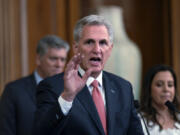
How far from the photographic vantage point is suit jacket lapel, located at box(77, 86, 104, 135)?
2395 mm

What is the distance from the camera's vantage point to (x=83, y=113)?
241 centimetres

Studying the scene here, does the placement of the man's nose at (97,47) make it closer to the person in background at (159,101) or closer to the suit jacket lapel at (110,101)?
the suit jacket lapel at (110,101)

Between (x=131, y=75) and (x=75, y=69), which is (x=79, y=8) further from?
(x=75, y=69)

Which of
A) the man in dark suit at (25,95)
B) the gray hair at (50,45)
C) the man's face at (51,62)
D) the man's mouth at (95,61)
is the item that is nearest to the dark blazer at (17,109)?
the man in dark suit at (25,95)

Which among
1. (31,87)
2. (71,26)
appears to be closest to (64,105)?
(31,87)

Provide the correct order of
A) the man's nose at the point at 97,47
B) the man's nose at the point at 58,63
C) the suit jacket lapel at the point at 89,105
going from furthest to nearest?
the man's nose at the point at 58,63 → the man's nose at the point at 97,47 → the suit jacket lapel at the point at 89,105

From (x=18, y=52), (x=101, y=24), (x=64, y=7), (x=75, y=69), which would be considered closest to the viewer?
(x=75, y=69)

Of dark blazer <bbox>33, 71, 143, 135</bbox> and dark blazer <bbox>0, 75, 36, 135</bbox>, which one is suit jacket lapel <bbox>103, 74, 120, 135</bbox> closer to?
dark blazer <bbox>33, 71, 143, 135</bbox>

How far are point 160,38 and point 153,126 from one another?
2553 mm

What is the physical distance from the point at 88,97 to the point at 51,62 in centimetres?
163

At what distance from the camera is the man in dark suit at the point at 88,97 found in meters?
2.22

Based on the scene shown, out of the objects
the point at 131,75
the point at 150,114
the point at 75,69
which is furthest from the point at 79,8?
the point at 75,69

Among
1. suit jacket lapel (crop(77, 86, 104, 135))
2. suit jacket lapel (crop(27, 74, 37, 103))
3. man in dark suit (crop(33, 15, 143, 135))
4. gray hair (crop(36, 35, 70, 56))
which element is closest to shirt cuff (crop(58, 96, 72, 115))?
man in dark suit (crop(33, 15, 143, 135))

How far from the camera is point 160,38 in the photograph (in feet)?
19.2
